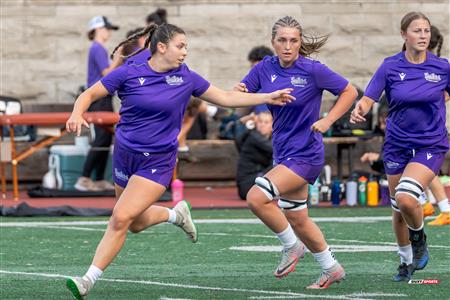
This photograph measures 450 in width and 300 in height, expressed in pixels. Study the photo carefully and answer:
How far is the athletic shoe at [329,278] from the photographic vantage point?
35.1ft

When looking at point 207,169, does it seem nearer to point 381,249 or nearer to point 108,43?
point 108,43

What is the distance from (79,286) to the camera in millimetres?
9672

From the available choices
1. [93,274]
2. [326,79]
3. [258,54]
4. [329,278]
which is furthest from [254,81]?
[258,54]

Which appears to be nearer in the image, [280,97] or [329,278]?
[280,97]

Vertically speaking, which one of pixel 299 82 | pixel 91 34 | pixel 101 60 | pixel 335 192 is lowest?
pixel 335 192

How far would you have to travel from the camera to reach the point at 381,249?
1348cm

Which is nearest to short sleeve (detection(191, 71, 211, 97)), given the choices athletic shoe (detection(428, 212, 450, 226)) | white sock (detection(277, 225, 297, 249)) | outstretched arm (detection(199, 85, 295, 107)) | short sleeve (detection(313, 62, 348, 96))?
outstretched arm (detection(199, 85, 295, 107))

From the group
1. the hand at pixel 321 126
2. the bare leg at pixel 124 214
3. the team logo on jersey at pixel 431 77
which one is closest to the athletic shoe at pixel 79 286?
the bare leg at pixel 124 214

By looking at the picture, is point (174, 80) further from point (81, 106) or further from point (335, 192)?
point (335, 192)

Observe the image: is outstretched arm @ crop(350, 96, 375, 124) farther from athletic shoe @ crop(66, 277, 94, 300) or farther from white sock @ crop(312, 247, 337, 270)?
athletic shoe @ crop(66, 277, 94, 300)

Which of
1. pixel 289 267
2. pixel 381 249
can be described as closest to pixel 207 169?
pixel 381 249

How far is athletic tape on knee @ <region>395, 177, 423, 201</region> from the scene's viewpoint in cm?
1081

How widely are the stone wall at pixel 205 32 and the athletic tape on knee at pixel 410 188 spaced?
1153cm

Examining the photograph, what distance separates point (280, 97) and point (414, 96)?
1.21 meters
